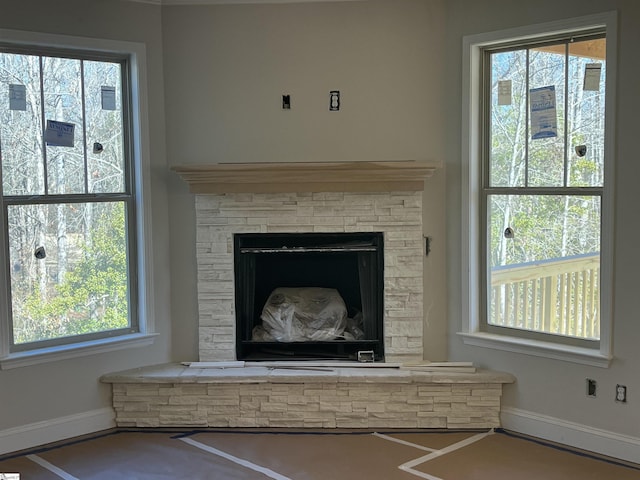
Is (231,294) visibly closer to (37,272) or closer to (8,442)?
(37,272)

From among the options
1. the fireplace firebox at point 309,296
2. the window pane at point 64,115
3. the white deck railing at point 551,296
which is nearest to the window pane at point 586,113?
the white deck railing at point 551,296

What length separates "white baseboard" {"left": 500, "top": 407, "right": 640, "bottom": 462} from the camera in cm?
366

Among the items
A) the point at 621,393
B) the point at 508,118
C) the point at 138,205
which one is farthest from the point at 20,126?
the point at 621,393

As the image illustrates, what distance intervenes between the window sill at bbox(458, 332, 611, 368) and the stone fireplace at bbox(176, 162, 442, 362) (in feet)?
1.16

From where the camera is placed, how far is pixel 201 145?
437 centimetres

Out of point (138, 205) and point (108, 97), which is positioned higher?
point (108, 97)

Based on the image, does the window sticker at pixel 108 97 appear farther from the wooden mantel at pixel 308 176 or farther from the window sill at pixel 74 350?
the window sill at pixel 74 350

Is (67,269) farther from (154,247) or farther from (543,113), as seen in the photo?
(543,113)

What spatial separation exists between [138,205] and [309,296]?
3.94 ft

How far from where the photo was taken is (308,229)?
14.2 feet

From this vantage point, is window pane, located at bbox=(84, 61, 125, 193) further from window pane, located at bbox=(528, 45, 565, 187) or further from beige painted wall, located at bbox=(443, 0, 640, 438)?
window pane, located at bbox=(528, 45, 565, 187)

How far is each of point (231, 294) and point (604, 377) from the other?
2.17 metres

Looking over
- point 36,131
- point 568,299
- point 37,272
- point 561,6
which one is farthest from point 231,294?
point 561,6

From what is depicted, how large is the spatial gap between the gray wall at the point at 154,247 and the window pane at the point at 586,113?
2.37m
